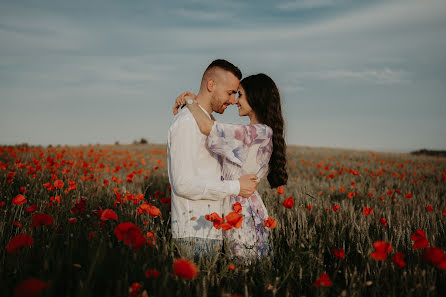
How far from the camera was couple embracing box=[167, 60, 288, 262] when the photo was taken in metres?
2.63

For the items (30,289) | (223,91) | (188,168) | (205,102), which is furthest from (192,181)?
(30,289)

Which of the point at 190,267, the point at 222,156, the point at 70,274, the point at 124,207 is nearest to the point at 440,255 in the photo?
the point at 190,267

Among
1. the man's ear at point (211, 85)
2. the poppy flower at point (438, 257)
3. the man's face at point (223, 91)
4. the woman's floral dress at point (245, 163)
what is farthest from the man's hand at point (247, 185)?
the poppy flower at point (438, 257)

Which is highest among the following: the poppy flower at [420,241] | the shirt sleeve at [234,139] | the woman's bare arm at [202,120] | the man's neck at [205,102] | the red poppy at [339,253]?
the man's neck at [205,102]

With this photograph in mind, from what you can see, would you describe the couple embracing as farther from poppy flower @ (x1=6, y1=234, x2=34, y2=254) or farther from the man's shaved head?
poppy flower @ (x1=6, y1=234, x2=34, y2=254)

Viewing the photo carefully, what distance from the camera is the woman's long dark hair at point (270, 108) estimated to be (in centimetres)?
329

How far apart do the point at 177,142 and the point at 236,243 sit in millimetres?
1077

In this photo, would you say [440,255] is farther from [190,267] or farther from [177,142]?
[177,142]

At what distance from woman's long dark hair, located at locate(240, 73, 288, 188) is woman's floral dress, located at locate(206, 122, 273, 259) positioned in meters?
0.19

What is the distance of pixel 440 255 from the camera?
185 cm

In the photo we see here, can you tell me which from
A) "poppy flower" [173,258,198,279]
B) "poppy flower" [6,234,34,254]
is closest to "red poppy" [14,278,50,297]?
"poppy flower" [173,258,198,279]

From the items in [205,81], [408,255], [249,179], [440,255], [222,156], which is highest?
[205,81]

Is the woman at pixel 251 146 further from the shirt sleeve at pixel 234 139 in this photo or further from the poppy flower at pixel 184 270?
the poppy flower at pixel 184 270

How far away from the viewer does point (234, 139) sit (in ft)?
9.38
